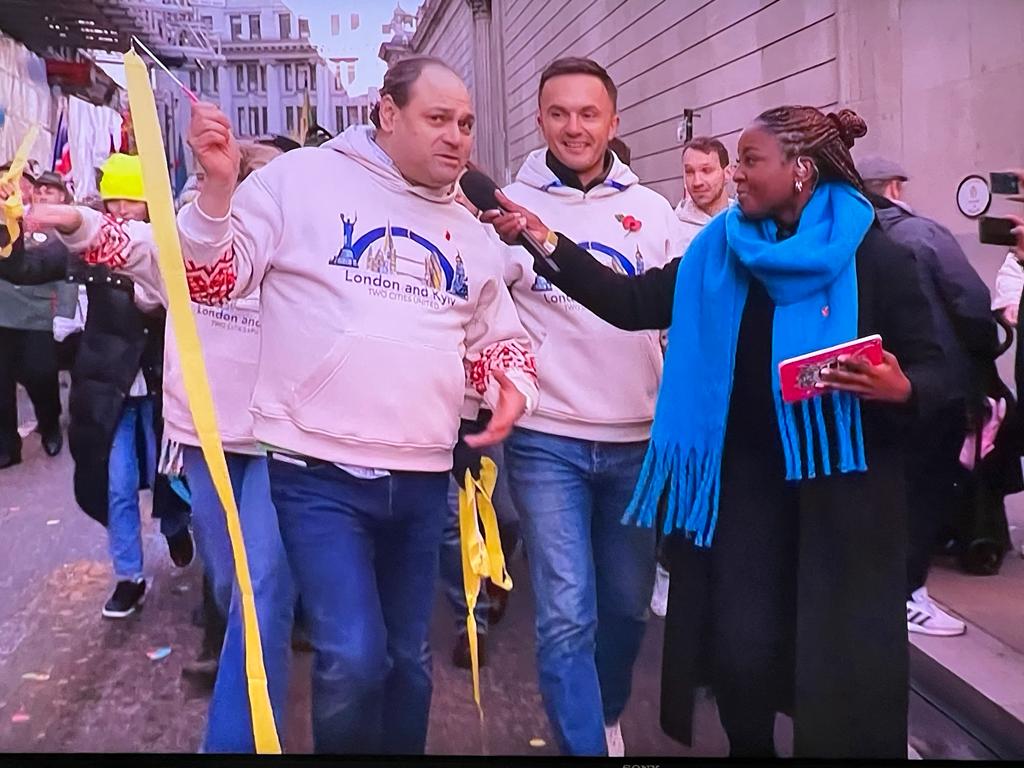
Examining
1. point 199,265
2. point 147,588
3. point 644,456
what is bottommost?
point 147,588

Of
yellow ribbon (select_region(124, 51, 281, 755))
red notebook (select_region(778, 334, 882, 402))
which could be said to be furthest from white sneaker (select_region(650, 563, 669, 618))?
yellow ribbon (select_region(124, 51, 281, 755))

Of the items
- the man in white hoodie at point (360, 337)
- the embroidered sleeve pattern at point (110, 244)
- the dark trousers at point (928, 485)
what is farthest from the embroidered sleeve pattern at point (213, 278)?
the dark trousers at point (928, 485)

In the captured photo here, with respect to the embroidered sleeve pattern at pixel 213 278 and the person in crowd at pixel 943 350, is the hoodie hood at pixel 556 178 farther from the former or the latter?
the embroidered sleeve pattern at pixel 213 278

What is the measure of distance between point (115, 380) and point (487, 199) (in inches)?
33.5

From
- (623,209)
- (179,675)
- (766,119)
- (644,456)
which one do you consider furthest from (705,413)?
(179,675)

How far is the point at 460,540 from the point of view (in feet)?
7.38

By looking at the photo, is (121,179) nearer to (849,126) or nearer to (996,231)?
(849,126)

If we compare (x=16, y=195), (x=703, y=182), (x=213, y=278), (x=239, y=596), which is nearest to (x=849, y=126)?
(x=703, y=182)

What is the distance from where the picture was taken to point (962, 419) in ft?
7.16

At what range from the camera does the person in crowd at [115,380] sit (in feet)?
6.77

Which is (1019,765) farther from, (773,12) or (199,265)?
(199,265)

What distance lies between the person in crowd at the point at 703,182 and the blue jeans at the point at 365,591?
2.37 feet

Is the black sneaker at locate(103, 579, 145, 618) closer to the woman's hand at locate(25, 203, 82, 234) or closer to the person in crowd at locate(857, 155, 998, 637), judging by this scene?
the woman's hand at locate(25, 203, 82, 234)

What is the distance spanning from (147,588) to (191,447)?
0.29m
